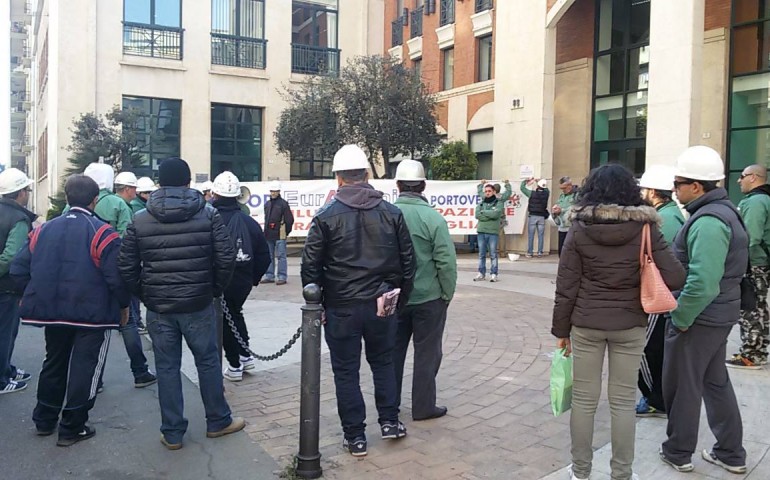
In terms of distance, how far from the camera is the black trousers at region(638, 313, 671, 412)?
4.78 meters

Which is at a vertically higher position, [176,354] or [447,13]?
[447,13]

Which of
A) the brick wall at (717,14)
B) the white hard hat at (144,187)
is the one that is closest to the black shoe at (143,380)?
the white hard hat at (144,187)

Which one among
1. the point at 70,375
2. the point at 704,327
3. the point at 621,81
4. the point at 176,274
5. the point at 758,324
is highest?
the point at 621,81

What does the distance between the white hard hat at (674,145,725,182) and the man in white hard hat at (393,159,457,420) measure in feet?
5.56

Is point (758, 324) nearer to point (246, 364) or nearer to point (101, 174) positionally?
point (246, 364)

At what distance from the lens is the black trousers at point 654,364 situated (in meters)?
4.78

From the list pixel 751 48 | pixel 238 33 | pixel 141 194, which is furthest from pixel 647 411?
pixel 238 33

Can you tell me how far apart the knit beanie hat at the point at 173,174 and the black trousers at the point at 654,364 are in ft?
11.8

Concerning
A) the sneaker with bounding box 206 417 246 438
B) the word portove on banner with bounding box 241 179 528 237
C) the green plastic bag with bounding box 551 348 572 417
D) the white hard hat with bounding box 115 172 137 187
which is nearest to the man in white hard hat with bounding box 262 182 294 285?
the word portove on banner with bounding box 241 179 528 237

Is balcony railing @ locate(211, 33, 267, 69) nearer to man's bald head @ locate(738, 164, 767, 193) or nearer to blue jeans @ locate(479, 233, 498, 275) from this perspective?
blue jeans @ locate(479, 233, 498, 275)

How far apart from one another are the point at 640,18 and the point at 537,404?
666 inches

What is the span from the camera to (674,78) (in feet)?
46.2

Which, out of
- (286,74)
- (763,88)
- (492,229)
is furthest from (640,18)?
(286,74)

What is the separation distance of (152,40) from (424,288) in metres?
23.2
